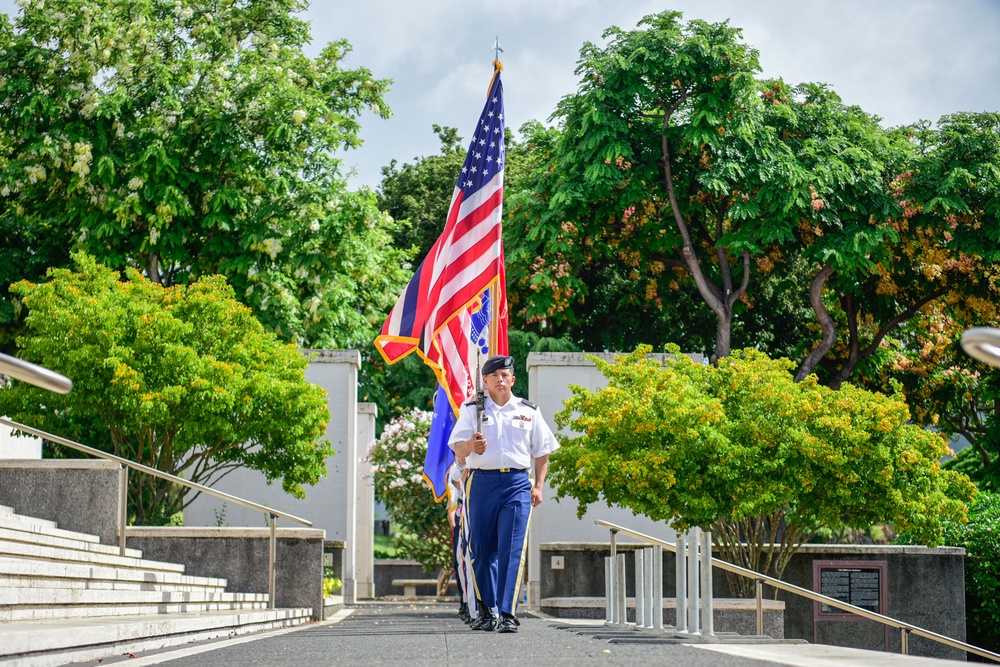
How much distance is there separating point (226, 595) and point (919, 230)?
1832 centimetres

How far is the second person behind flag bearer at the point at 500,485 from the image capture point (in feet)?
31.9

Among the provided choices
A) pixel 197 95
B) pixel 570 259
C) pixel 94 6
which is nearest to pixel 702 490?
pixel 570 259

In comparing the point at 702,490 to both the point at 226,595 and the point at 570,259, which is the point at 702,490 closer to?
the point at 226,595

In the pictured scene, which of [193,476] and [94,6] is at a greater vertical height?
[94,6]

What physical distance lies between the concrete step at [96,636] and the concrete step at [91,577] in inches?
39.7

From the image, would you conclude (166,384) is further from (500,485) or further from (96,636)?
(96,636)

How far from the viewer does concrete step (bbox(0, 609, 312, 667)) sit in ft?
21.3

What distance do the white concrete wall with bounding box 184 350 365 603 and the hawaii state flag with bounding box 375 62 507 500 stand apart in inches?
277

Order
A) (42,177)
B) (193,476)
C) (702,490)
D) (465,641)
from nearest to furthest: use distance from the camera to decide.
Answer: (465,641) → (702,490) → (193,476) → (42,177)

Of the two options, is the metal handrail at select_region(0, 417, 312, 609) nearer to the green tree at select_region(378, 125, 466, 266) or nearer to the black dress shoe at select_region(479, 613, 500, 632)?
the black dress shoe at select_region(479, 613, 500, 632)

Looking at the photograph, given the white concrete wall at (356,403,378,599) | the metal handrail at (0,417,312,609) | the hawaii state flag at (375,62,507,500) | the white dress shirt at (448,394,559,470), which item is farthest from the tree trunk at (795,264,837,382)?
the white dress shirt at (448,394,559,470)

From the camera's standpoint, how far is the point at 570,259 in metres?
28.5

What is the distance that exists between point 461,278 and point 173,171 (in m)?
14.2

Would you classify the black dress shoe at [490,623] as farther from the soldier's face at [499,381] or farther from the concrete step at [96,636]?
the concrete step at [96,636]
